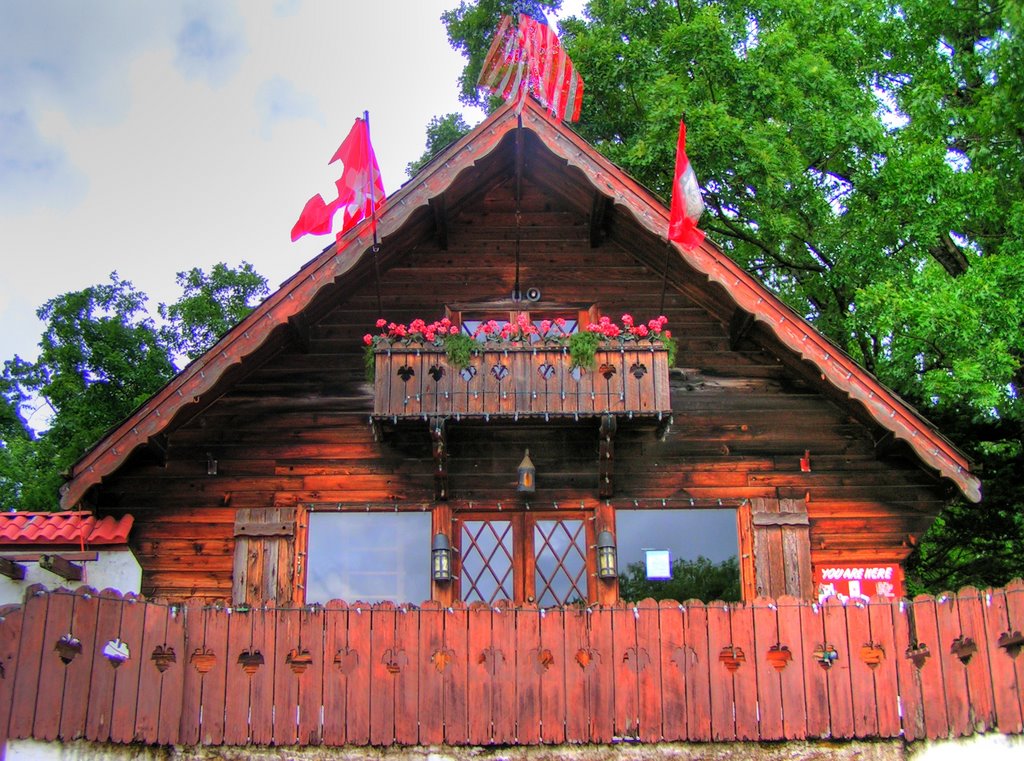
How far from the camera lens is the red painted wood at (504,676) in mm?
12234

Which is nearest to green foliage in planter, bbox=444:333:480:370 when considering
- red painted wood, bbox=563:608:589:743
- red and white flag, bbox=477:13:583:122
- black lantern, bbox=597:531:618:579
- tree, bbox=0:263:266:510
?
black lantern, bbox=597:531:618:579

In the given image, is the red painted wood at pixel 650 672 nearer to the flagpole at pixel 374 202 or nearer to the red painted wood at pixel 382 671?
the red painted wood at pixel 382 671

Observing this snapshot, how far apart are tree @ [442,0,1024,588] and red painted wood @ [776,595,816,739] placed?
625cm

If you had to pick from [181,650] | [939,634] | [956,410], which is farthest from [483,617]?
[956,410]

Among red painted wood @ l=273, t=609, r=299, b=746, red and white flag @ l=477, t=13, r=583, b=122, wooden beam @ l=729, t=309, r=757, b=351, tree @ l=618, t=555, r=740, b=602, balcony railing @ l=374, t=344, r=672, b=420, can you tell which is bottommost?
red painted wood @ l=273, t=609, r=299, b=746

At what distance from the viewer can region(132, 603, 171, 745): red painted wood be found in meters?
11.9

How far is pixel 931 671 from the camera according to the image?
480 inches

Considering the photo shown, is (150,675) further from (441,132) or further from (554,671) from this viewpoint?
(441,132)

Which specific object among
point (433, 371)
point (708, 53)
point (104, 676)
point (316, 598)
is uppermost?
point (708, 53)

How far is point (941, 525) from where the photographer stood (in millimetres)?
23453

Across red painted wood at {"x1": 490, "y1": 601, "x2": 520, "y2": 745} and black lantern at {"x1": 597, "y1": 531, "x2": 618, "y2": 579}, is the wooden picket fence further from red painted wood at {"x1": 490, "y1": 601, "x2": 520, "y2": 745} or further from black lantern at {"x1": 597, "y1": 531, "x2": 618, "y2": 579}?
black lantern at {"x1": 597, "y1": 531, "x2": 618, "y2": 579}

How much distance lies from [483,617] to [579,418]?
3200 millimetres

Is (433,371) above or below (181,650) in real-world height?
above

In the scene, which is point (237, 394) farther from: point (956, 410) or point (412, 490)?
point (956, 410)
